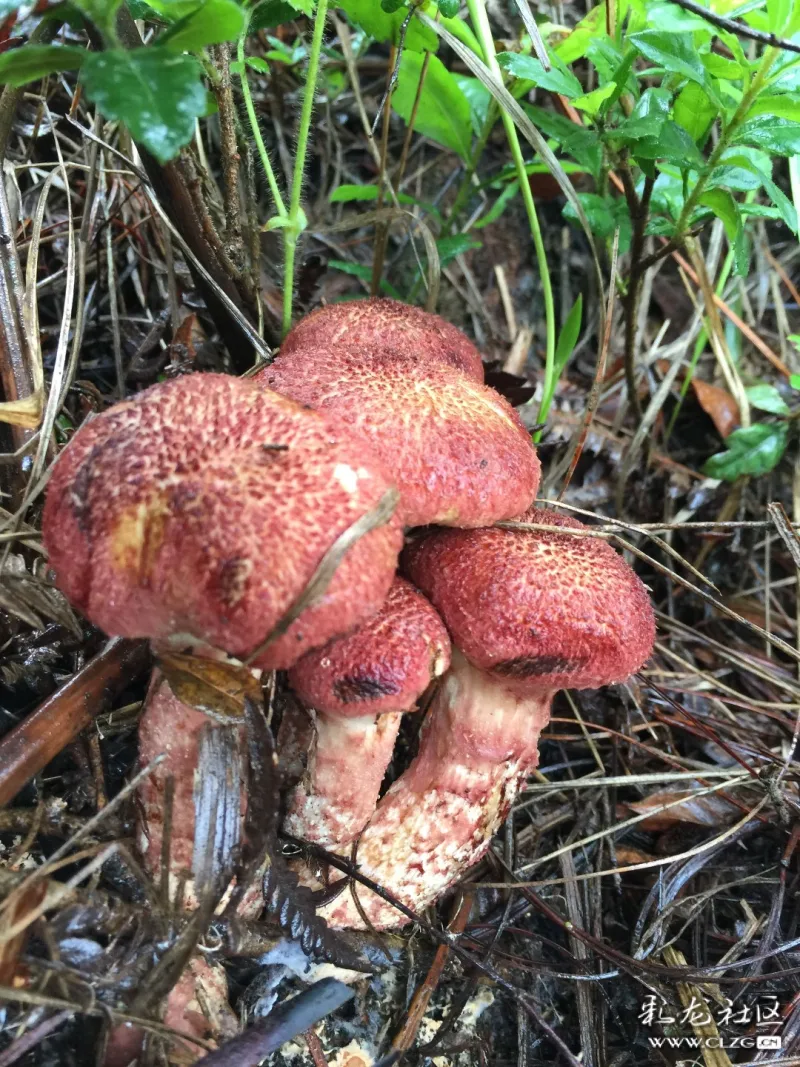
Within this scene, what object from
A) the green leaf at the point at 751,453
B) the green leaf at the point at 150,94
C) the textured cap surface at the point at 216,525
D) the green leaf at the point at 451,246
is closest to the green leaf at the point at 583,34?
the green leaf at the point at 451,246

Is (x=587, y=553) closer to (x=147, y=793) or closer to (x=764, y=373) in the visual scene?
(x=147, y=793)

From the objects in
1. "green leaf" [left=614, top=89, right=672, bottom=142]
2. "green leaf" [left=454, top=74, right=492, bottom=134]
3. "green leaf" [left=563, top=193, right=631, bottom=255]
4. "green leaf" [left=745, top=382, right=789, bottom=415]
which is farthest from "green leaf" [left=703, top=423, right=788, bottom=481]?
"green leaf" [left=454, top=74, right=492, bottom=134]

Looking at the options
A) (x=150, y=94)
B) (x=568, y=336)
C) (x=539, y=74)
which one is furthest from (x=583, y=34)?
(x=150, y=94)

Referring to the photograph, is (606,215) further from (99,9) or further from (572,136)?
(99,9)

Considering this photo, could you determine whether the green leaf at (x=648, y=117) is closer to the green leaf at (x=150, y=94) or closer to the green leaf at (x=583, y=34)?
the green leaf at (x=583, y=34)

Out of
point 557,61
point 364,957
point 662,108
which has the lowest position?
point 364,957

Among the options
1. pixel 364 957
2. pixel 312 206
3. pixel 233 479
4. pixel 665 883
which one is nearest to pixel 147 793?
pixel 364 957
